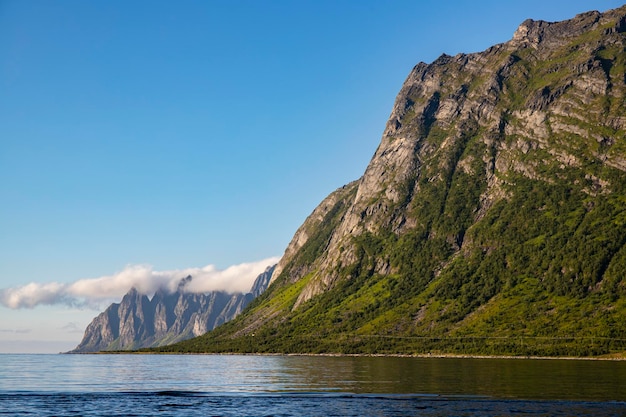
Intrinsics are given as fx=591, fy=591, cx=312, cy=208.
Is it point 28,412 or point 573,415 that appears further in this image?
point 28,412

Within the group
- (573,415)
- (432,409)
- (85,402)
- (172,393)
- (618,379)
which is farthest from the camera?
(618,379)

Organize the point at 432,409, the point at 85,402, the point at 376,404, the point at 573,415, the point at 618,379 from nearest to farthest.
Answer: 1. the point at 573,415
2. the point at 432,409
3. the point at 376,404
4. the point at 85,402
5. the point at 618,379

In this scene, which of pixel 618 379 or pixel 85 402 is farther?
pixel 618 379

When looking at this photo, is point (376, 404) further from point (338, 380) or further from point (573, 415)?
point (338, 380)

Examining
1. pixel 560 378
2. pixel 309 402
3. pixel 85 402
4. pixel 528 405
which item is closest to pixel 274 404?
pixel 309 402

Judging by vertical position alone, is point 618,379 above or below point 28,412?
below

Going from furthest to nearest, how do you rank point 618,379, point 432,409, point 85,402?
point 618,379
point 85,402
point 432,409

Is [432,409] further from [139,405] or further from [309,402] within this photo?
[139,405]

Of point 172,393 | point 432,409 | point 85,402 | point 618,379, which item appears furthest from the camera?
point 618,379

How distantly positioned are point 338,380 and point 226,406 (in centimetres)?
4973

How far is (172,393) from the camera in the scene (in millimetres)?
110000

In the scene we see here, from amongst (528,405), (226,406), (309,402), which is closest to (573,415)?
(528,405)

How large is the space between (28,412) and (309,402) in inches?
1573

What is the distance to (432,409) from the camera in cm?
8044
